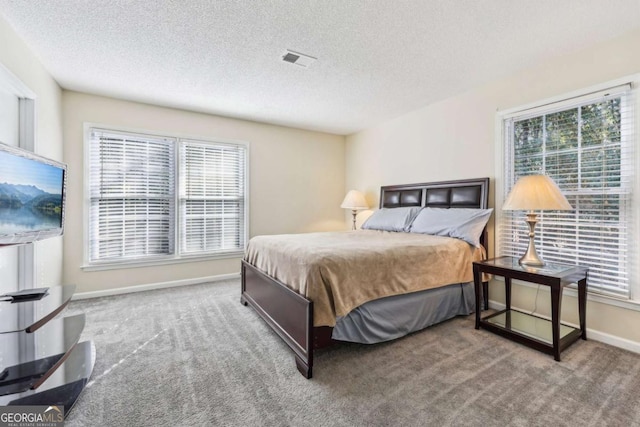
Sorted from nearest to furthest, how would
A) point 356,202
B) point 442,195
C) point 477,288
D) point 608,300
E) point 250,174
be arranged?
point 608,300 → point 477,288 → point 442,195 → point 250,174 → point 356,202

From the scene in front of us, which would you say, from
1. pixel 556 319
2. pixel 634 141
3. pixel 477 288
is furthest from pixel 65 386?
pixel 634 141

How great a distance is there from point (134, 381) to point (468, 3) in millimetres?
3344

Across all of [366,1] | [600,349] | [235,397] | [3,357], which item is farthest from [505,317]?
[3,357]

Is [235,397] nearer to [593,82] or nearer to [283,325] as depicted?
[283,325]

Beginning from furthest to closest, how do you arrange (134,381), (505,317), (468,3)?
(505,317), (468,3), (134,381)

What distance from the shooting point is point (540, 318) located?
8.80 feet

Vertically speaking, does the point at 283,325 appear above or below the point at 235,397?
above

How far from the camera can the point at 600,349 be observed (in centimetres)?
223

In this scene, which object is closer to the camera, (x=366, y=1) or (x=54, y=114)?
(x=366, y=1)

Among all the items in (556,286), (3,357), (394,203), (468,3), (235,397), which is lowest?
(235,397)

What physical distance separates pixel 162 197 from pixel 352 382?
3428mm

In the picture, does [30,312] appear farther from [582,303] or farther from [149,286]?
[582,303]

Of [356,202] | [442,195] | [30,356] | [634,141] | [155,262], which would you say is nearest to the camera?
[30,356]

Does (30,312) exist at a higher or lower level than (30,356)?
higher
